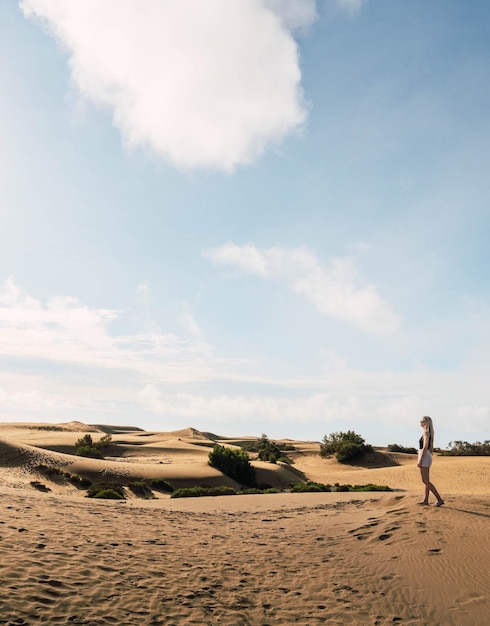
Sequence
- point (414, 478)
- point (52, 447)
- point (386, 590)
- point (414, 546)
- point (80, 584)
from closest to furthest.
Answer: point (80, 584) < point (386, 590) < point (414, 546) < point (414, 478) < point (52, 447)

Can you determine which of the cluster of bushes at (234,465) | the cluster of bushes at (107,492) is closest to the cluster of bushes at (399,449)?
the cluster of bushes at (234,465)

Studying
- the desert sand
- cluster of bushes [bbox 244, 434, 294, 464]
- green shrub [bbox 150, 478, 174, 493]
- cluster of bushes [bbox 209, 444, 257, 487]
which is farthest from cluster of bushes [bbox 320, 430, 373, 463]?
the desert sand

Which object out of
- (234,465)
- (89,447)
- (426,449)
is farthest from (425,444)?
(89,447)

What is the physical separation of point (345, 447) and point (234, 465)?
17.5m

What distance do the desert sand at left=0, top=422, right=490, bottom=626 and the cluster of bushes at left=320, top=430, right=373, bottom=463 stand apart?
33999 millimetres

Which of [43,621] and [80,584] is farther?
[80,584]

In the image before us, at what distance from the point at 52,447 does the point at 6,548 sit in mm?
32741

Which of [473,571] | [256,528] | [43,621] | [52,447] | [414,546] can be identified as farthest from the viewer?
[52,447]

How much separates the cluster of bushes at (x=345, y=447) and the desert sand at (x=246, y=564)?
33999 millimetres

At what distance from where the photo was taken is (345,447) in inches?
1907

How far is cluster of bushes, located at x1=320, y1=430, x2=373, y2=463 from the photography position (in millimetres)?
48156

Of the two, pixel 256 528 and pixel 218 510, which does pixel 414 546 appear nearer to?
pixel 256 528

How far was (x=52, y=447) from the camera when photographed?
39000 millimetres

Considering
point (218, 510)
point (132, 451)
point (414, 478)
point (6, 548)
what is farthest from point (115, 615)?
point (132, 451)
